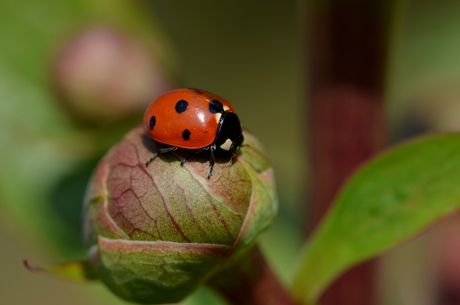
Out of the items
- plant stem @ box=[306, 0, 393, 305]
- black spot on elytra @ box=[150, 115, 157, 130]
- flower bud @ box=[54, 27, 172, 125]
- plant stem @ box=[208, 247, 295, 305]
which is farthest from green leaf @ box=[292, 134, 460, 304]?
flower bud @ box=[54, 27, 172, 125]

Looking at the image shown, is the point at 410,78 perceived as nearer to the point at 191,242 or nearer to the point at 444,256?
the point at 444,256

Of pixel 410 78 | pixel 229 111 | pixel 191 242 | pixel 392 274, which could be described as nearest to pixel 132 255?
pixel 191 242

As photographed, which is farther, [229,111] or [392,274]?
[392,274]

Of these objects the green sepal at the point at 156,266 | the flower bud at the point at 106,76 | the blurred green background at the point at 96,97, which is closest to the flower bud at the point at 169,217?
the green sepal at the point at 156,266

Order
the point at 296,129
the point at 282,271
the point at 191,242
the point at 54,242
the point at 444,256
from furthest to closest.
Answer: the point at 296,129 → the point at 282,271 → the point at 54,242 → the point at 444,256 → the point at 191,242

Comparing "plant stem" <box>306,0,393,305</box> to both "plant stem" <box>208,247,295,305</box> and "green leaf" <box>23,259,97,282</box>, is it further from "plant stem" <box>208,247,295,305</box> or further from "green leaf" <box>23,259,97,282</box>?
"green leaf" <box>23,259,97,282</box>

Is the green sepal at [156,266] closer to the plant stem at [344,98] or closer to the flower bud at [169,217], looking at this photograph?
the flower bud at [169,217]
